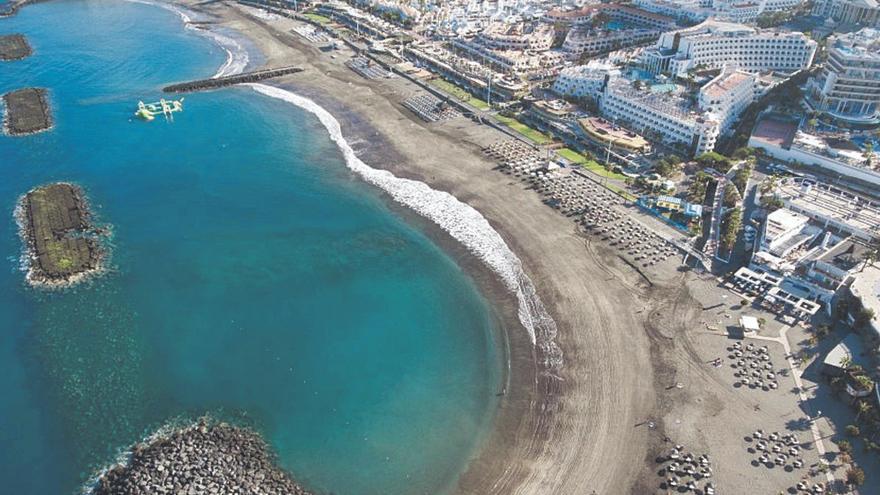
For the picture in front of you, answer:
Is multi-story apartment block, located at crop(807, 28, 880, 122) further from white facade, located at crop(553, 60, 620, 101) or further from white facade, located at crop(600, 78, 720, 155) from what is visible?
white facade, located at crop(553, 60, 620, 101)

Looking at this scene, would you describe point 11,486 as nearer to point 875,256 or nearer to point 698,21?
point 875,256

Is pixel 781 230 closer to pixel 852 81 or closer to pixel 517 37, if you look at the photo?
pixel 852 81

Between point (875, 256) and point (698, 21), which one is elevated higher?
point (698, 21)

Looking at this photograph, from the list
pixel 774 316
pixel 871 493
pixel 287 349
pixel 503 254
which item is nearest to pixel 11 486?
pixel 287 349

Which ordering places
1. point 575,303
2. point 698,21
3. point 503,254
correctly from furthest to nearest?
point 698,21, point 503,254, point 575,303

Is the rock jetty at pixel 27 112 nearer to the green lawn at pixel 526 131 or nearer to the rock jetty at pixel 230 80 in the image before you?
the rock jetty at pixel 230 80

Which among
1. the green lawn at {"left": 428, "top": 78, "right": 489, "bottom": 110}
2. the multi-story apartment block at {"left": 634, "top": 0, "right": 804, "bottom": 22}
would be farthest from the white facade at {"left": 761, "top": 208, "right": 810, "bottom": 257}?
the multi-story apartment block at {"left": 634, "top": 0, "right": 804, "bottom": 22}
